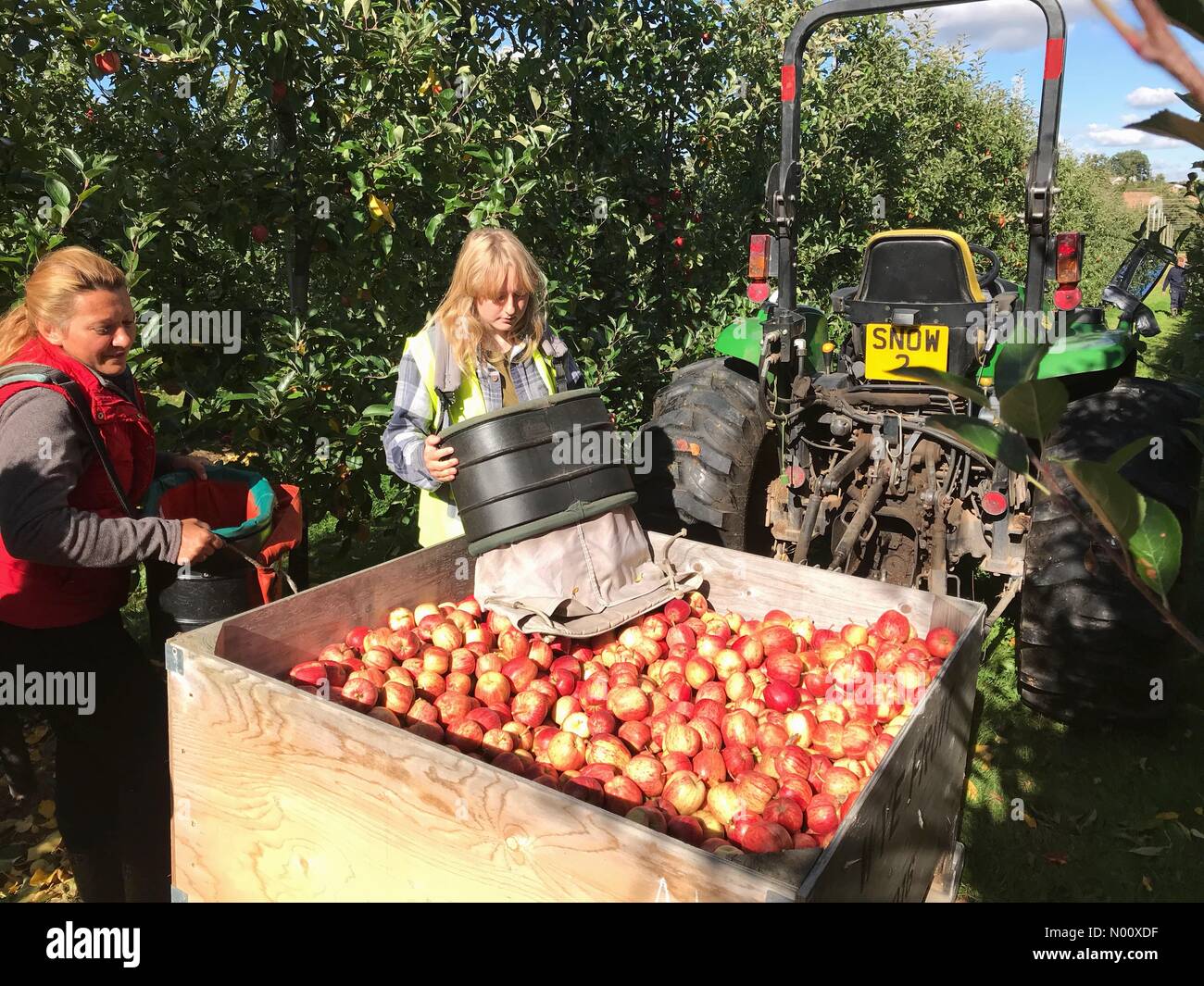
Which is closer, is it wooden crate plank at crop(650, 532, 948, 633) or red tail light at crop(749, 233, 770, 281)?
wooden crate plank at crop(650, 532, 948, 633)

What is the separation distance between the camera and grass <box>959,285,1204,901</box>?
9.88 feet

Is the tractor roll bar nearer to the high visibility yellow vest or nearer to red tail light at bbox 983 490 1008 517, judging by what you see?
red tail light at bbox 983 490 1008 517

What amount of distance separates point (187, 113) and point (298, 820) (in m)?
2.70

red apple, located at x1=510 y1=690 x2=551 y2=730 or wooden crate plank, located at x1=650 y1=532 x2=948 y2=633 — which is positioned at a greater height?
wooden crate plank, located at x1=650 y1=532 x2=948 y2=633

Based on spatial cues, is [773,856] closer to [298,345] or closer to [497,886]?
[497,886]

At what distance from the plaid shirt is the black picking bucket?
0.92 ft

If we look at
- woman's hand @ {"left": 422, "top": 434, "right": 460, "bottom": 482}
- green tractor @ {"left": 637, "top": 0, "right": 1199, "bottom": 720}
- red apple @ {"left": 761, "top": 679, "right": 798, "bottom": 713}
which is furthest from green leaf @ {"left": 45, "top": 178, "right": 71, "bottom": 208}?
red apple @ {"left": 761, "top": 679, "right": 798, "bottom": 713}

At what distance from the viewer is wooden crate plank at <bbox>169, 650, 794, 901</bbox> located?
1.55m

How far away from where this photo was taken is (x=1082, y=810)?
334 centimetres

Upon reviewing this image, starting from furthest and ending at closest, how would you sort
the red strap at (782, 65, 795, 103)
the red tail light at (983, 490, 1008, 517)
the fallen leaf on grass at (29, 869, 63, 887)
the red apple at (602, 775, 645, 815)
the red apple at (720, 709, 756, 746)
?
1. the red strap at (782, 65, 795, 103)
2. the red tail light at (983, 490, 1008, 517)
3. the fallen leaf on grass at (29, 869, 63, 887)
4. the red apple at (720, 709, 756, 746)
5. the red apple at (602, 775, 645, 815)

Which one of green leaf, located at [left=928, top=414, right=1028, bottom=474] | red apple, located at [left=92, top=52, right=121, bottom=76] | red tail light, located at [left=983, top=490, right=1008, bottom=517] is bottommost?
red tail light, located at [left=983, top=490, right=1008, bottom=517]

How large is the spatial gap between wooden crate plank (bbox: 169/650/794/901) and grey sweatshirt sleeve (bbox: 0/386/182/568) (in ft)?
1.31

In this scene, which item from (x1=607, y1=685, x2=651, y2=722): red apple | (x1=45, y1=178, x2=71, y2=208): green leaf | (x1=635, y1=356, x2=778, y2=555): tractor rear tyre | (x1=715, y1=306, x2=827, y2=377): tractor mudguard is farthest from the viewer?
(x1=715, y1=306, x2=827, y2=377): tractor mudguard

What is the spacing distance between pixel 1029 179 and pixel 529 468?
208cm
